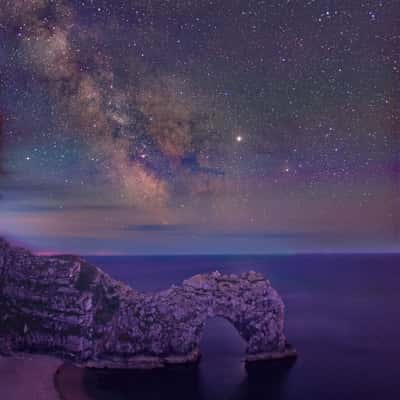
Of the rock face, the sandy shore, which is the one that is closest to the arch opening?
the rock face

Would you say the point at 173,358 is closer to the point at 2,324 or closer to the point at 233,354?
the point at 233,354

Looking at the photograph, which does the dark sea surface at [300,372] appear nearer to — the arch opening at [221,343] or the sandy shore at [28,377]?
the arch opening at [221,343]

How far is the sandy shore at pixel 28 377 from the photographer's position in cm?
3075

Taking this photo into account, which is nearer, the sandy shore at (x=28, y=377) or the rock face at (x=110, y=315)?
the sandy shore at (x=28, y=377)

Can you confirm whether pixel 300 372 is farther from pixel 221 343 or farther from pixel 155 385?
pixel 155 385

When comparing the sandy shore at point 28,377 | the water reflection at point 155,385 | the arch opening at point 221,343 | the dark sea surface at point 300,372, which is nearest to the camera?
the sandy shore at point 28,377

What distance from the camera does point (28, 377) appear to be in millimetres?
33625

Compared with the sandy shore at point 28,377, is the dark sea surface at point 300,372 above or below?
below

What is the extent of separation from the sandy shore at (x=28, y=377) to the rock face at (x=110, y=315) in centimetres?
222

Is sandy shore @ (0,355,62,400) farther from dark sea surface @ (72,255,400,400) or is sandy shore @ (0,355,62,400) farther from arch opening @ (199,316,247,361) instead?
arch opening @ (199,316,247,361)

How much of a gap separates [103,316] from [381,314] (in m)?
59.4

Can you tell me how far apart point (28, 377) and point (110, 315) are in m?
10.2

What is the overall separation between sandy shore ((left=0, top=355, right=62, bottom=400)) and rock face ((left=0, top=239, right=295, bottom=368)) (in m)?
2.22

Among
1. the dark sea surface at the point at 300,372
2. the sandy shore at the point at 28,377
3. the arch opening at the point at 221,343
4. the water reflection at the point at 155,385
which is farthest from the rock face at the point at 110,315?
the arch opening at the point at 221,343
